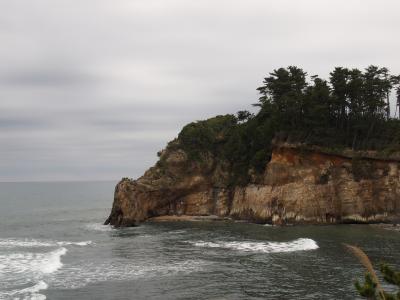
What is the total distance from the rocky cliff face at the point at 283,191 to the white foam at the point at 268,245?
13638 millimetres

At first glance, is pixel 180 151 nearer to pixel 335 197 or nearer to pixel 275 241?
pixel 335 197

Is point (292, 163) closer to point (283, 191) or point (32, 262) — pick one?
point (283, 191)

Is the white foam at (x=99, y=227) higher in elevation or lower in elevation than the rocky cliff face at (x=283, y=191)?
lower

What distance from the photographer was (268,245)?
152ft

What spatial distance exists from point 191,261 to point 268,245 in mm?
9799

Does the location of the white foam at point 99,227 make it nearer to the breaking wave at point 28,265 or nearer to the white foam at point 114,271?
the breaking wave at point 28,265

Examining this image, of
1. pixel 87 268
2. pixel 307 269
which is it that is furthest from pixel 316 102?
pixel 87 268

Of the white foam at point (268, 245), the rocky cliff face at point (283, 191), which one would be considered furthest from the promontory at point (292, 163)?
the white foam at point (268, 245)

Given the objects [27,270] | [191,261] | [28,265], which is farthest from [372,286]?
[28,265]

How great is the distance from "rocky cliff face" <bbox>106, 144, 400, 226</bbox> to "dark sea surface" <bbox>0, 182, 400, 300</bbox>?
389 cm

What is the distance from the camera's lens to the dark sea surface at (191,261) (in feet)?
99.2

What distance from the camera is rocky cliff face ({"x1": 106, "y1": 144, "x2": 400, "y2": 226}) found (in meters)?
59.9

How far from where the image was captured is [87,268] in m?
37.8

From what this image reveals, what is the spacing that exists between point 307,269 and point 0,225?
5446 cm
